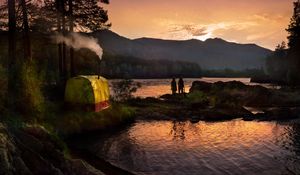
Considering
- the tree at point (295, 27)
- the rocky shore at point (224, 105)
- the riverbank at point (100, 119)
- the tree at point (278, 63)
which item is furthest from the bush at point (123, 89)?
the tree at point (278, 63)

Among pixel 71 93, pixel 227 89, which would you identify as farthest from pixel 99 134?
pixel 227 89

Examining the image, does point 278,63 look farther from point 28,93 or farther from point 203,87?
point 28,93

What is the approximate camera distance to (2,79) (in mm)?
14609

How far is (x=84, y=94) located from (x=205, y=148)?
421 inches

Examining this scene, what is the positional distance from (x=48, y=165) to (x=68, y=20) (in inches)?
879

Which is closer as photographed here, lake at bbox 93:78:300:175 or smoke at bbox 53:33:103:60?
lake at bbox 93:78:300:175

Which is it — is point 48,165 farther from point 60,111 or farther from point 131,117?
point 131,117

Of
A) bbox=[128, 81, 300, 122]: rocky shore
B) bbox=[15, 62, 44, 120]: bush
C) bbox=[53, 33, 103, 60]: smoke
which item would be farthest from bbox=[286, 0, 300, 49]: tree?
bbox=[15, 62, 44, 120]: bush

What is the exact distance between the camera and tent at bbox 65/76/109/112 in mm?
25734

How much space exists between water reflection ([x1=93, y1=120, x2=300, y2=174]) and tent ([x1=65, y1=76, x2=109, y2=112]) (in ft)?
11.2

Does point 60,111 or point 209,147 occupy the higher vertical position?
point 60,111

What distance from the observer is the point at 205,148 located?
2023cm

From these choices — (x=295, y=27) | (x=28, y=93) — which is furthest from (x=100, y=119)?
(x=295, y=27)

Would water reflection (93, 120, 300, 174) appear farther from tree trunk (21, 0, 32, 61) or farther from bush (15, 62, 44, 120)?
tree trunk (21, 0, 32, 61)
